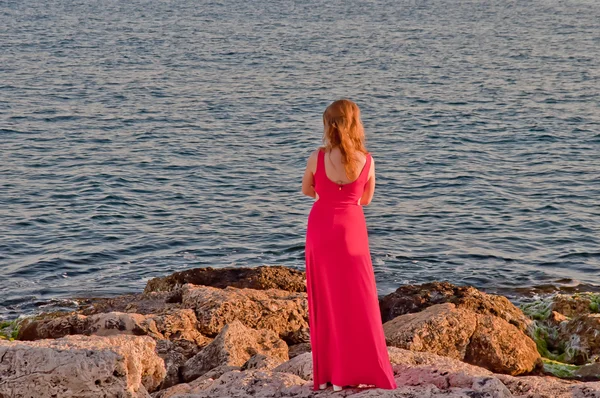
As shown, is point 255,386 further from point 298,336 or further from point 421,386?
point 298,336

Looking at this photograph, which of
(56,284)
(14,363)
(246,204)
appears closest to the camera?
(14,363)

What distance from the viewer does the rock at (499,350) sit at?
36.3 ft

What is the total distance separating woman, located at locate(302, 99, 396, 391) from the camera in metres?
7.53

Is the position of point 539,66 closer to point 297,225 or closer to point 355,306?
point 297,225

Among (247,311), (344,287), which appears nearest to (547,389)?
(344,287)

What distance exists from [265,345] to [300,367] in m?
2.35

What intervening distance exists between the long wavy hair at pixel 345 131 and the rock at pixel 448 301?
659 cm

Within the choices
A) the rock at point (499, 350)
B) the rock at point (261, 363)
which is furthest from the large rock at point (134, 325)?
the rock at point (499, 350)

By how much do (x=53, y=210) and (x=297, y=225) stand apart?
6.64 meters

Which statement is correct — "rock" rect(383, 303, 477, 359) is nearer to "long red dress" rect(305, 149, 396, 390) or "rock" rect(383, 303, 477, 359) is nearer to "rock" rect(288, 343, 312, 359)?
"rock" rect(288, 343, 312, 359)

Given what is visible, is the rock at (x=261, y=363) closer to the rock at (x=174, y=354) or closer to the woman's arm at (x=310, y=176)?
the rock at (x=174, y=354)

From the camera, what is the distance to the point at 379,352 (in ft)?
24.8

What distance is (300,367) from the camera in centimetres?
848

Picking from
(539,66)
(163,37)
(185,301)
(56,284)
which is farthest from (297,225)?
(163,37)
